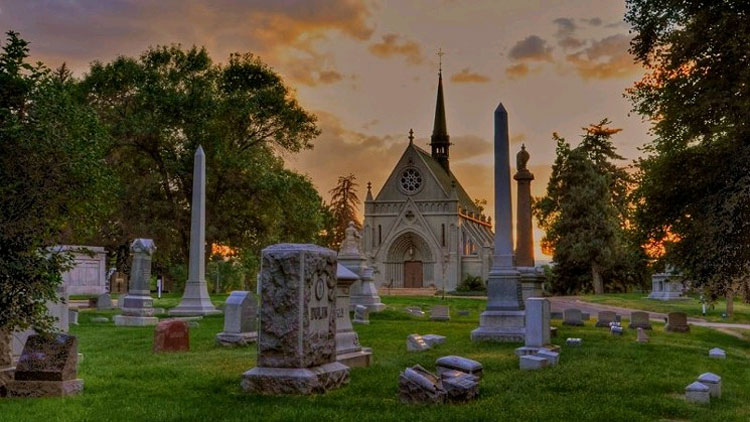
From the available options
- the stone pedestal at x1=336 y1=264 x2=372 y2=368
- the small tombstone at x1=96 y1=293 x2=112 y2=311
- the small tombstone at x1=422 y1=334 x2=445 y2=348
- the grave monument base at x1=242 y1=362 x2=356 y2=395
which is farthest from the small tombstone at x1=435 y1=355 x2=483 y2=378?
the small tombstone at x1=96 y1=293 x2=112 y2=311

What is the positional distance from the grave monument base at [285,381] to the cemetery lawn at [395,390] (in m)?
0.22

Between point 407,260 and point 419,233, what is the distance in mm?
3082

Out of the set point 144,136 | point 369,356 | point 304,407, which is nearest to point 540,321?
point 369,356

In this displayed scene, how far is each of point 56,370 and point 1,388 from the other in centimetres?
69

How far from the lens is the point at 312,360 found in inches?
356

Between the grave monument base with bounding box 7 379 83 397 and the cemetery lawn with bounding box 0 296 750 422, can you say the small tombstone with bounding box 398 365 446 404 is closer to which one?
the cemetery lawn with bounding box 0 296 750 422

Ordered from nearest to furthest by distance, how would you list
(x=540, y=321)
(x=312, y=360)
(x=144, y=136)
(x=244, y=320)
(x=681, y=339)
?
(x=312, y=360), (x=540, y=321), (x=244, y=320), (x=681, y=339), (x=144, y=136)

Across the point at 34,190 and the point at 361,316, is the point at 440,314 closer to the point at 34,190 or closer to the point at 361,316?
the point at 361,316

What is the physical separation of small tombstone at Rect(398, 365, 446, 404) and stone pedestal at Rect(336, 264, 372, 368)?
2811 mm

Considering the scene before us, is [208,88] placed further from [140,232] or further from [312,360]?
[312,360]

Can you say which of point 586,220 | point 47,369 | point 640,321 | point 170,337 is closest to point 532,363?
point 170,337

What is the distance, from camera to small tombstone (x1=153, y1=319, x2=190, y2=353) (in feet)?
44.0

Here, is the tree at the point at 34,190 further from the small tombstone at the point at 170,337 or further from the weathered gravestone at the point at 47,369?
the small tombstone at the point at 170,337

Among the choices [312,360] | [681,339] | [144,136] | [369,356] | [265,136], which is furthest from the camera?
[265,136]
